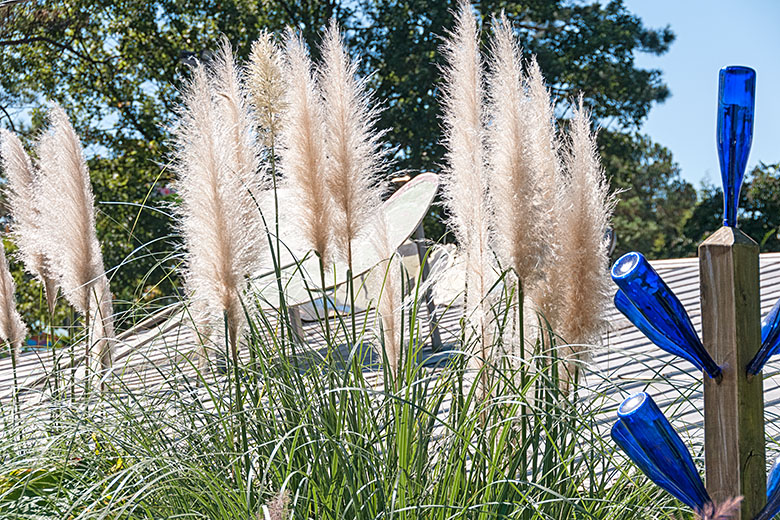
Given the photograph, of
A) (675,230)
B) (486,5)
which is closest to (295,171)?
(486,5)

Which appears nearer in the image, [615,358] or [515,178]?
[515,178]

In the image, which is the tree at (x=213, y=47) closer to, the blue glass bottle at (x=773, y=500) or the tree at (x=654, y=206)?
the tree at (x=654, y=206)

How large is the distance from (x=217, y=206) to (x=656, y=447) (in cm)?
137

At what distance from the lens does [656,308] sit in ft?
4.38

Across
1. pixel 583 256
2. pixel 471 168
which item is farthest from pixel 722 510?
pixel 471 168

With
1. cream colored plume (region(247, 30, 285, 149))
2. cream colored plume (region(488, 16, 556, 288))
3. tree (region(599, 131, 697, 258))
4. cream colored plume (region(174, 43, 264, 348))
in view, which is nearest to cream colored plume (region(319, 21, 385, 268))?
cream colored plume (region(247, 30, 285, 149))

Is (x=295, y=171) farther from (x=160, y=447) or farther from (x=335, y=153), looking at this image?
(x=160, y=447)

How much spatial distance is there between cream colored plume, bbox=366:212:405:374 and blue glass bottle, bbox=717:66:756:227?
3.85 ft

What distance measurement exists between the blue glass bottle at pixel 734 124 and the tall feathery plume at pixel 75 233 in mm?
2246

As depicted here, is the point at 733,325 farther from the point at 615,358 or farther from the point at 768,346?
the point at 615,358

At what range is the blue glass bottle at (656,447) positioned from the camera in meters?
1.32

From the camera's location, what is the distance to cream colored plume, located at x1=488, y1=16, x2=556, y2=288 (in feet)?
7.19

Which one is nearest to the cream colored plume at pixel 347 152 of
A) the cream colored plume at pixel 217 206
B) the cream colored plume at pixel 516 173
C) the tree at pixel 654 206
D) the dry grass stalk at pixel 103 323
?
the cream colored plume at pixel 217 206

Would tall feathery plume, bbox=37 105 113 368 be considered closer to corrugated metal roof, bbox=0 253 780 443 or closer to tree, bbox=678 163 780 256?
corrugated metal roof, bbox=0 253 780 443
